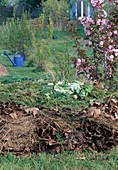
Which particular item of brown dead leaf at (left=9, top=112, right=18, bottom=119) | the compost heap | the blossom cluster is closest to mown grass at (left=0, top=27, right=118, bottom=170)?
the compost heap

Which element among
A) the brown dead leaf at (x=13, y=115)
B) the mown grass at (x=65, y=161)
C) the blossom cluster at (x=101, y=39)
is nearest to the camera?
the mown grass at (x=65, y=161)

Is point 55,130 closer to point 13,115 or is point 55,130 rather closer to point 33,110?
point 33,110

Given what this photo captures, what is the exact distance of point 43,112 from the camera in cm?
490

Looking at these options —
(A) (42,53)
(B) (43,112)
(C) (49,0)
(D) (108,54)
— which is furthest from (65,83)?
(C) (49,0)

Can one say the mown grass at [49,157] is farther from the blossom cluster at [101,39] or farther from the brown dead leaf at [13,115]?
the blossom cluster at [101,39]

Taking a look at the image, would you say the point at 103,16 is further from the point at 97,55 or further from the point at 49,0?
the point at 49,0

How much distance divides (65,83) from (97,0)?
154 cm

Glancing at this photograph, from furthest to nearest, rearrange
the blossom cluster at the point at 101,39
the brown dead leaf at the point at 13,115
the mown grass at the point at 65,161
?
the blossom cluster at the point at 101,39 < the brown dead leaf at the point at 13,115 < the mown grass at the point at 65,161

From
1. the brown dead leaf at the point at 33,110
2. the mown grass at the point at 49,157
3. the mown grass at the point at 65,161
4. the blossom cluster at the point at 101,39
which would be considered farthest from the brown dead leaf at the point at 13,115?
the blossom cluster at the point at 101,39

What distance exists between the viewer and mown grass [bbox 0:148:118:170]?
4094mm

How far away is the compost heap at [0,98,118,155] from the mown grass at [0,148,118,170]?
0.13 meters

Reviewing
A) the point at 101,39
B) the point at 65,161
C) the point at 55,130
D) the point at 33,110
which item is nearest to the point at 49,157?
the point at 65,161

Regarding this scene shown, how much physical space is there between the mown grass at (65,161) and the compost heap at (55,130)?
135 millimetres

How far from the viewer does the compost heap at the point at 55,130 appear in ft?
14.9
